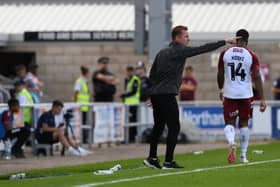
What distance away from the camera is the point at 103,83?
1156 inches

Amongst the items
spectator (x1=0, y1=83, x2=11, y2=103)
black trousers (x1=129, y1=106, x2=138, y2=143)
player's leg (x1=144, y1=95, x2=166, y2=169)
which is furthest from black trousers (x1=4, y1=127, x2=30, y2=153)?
player's leg (x1=144, y1=95, x2=166, y2=169)

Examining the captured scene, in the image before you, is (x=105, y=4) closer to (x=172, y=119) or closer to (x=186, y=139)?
(x=186, y=139)

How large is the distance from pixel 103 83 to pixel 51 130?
21.6 ft

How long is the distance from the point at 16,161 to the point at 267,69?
15.3 m

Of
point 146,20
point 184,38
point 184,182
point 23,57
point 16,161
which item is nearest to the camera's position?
point 184,182

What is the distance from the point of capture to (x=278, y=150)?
70.9 feet

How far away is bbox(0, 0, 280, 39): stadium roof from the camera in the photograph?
36.0m

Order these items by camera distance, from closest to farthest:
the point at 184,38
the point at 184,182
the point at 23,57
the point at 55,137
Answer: the point at 184,182 → the point at 184,38 → the point at 55,137 → the point at 23,57

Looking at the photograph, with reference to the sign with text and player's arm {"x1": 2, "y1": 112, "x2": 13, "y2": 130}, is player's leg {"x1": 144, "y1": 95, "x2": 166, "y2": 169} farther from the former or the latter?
the sign with text

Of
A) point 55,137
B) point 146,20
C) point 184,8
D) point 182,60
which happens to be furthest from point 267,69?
point 182,60

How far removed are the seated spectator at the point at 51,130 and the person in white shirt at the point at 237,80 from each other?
22.2 ft

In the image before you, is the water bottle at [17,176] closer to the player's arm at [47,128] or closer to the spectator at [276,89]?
the player's arm at [47,128]

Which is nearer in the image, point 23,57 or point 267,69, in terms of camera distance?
point 267,69

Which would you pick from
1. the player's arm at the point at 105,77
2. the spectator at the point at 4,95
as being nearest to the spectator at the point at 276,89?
the player's arm at the point at 105,77
